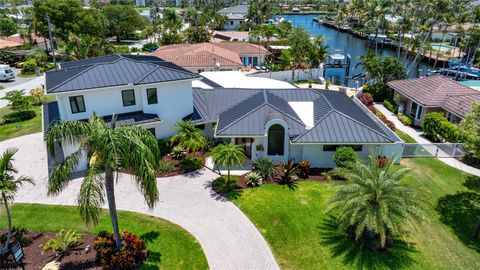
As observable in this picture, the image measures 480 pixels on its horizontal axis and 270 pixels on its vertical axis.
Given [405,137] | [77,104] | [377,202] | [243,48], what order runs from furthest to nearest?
[243,48] → [405,137] → [77,104] → [377,202]

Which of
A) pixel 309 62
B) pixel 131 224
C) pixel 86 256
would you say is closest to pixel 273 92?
pixel 131 224

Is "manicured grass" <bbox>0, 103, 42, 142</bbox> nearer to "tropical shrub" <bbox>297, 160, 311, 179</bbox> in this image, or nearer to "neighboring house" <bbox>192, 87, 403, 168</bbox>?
"neighboring house" <bbox>192, 87, 403, 168</bbox>

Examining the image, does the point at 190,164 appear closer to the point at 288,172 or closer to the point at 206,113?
the point at 206,113

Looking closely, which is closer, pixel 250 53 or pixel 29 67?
pixel 29 67

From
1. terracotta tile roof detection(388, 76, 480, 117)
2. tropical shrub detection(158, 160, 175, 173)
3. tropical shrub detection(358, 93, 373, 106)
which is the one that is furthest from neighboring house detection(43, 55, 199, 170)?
terracotta tile roof detection(388, 76, 480, 117)

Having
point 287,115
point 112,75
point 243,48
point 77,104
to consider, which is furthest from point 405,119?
point 243,48

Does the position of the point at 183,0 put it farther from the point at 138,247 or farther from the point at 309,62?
the point at 138,247
